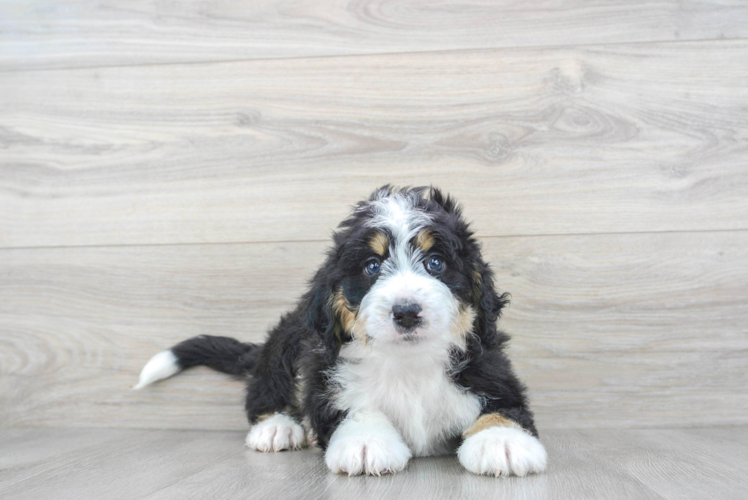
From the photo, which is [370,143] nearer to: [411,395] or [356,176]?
[356,176]

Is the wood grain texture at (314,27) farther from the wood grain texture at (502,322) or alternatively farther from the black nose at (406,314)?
the black nose at (406,314)

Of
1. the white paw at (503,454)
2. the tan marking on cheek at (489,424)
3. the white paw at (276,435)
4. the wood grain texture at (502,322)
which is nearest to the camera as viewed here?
the white paw at (503,454)

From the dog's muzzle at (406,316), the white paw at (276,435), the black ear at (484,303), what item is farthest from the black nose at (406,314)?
the white paw at (276,435)

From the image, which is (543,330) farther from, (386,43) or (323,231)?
(386,43)

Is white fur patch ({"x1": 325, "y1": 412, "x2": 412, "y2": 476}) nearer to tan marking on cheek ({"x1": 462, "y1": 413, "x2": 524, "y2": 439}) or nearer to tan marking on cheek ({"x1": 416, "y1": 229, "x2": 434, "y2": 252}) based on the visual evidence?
tan marking on cheek ({"x1": 462, "y1": 413, "x2": 524, "y2": 439})

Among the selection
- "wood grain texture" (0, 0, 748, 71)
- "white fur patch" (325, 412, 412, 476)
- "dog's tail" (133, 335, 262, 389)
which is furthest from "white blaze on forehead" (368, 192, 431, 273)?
"wood grain texture" (0, 0, 748, 71)

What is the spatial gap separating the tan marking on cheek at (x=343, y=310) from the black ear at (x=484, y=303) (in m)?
0.36

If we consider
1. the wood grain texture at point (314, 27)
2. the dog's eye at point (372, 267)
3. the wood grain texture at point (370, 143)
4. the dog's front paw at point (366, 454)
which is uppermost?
the wood grain texture at point (314, 27)

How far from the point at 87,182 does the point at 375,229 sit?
63.9 inches

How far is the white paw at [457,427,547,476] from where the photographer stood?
1740 mm

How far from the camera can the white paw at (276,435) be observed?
2.30 metres

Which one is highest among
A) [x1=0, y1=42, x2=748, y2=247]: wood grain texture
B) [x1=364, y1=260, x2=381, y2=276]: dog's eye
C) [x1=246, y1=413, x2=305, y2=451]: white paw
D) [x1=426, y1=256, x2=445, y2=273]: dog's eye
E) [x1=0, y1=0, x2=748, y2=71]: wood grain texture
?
[x1=0, y1=0, x2=748, y2=71]: wood grain texture

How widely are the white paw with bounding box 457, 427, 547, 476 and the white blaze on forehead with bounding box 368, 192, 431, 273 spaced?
494 mm

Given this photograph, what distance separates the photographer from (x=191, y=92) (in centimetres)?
290
